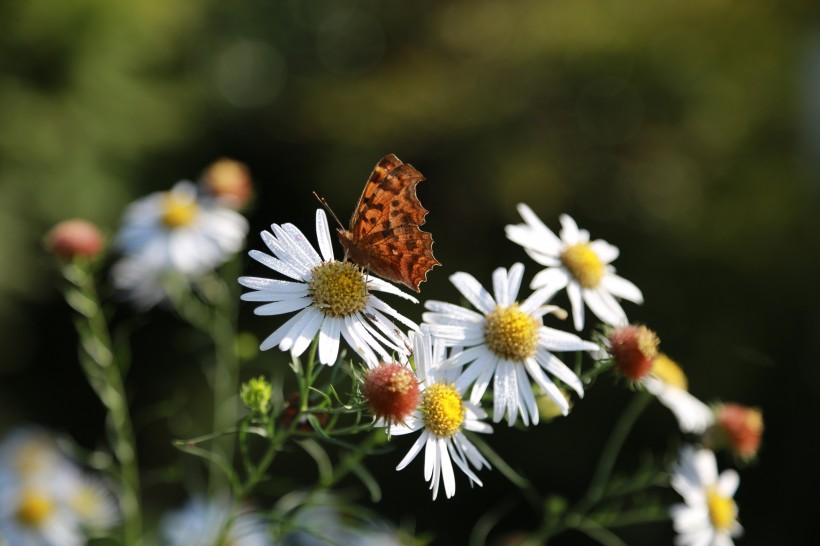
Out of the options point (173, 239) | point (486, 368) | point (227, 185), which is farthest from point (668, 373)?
point (173, 239)

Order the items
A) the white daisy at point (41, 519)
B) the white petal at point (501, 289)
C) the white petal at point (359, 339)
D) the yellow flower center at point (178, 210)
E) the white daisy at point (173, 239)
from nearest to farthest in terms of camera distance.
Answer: the white petal at point (359, 339) < the white petal at point (501, 289) < the white daisy at point (41, 519) < the white daisy at point (173, 239) < the yellow flower center at point (178, 210)

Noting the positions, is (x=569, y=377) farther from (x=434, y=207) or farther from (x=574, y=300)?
(x=434, y=207)

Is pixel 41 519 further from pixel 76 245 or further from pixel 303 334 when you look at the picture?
pixel 303 334

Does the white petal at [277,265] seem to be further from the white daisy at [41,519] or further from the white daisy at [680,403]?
the white daisy at [41,519]

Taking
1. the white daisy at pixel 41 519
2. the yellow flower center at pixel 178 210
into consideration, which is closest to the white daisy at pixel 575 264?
the yellow flower center at pixel 178 210

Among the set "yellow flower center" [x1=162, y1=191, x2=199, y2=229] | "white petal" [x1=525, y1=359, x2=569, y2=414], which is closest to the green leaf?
"white petal" [x1=525, y1=359, x2=569, y2=414]

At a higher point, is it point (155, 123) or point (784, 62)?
point (784, 62)

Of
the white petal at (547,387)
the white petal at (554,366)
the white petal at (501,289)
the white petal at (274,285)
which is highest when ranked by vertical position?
the white petal at (274,285)

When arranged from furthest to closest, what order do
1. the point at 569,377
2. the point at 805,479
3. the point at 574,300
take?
1. the point at 805,479
2. the point at 574,300
3. the point at 569,377

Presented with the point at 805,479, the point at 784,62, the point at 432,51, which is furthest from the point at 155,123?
the point at 805,479
